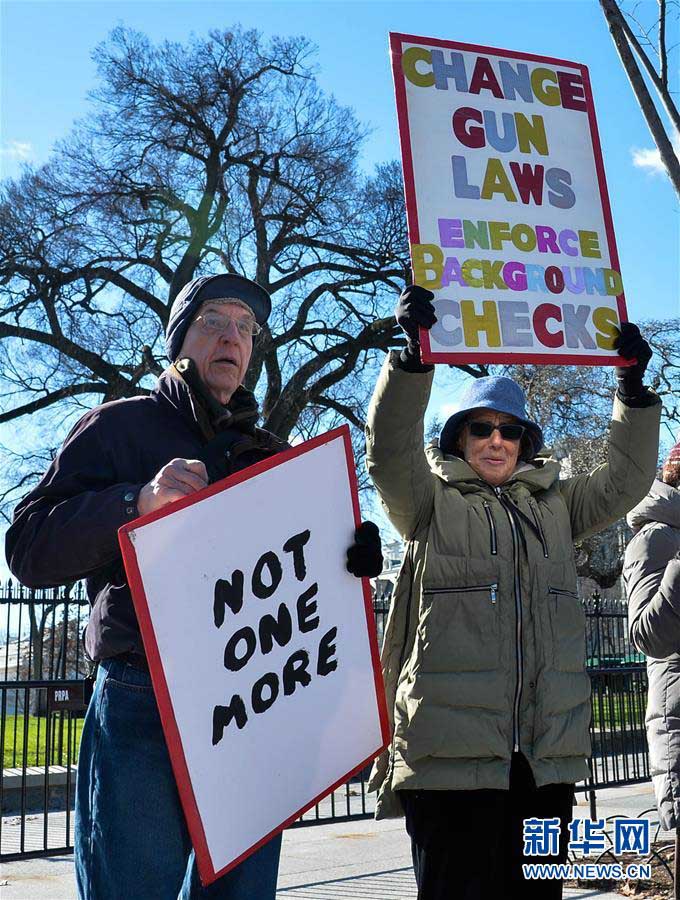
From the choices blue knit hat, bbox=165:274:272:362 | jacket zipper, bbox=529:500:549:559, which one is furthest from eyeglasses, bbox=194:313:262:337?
jacket zipper, bbox=529:500:549:559

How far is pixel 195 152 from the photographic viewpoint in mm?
19562

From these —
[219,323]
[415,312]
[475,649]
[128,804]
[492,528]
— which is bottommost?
[128,804]

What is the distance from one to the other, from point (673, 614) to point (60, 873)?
13.3 feet

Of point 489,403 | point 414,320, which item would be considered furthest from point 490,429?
point 414,320

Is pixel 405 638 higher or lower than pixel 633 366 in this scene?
lower

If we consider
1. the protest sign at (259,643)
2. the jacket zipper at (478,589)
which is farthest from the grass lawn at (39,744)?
the protest sign at (259,643)

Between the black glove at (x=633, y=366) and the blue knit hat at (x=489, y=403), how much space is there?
0.31 metres

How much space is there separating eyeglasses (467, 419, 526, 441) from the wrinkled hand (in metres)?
0.40

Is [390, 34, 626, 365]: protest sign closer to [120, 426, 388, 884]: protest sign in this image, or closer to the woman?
the woman

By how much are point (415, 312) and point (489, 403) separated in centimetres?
42

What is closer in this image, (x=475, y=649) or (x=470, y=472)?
(x=475, y=649)

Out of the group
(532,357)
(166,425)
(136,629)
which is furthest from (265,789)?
(532,357)

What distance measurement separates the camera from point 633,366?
329cm

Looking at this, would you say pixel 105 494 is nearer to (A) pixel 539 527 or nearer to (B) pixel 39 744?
(A) pixel 539 527
